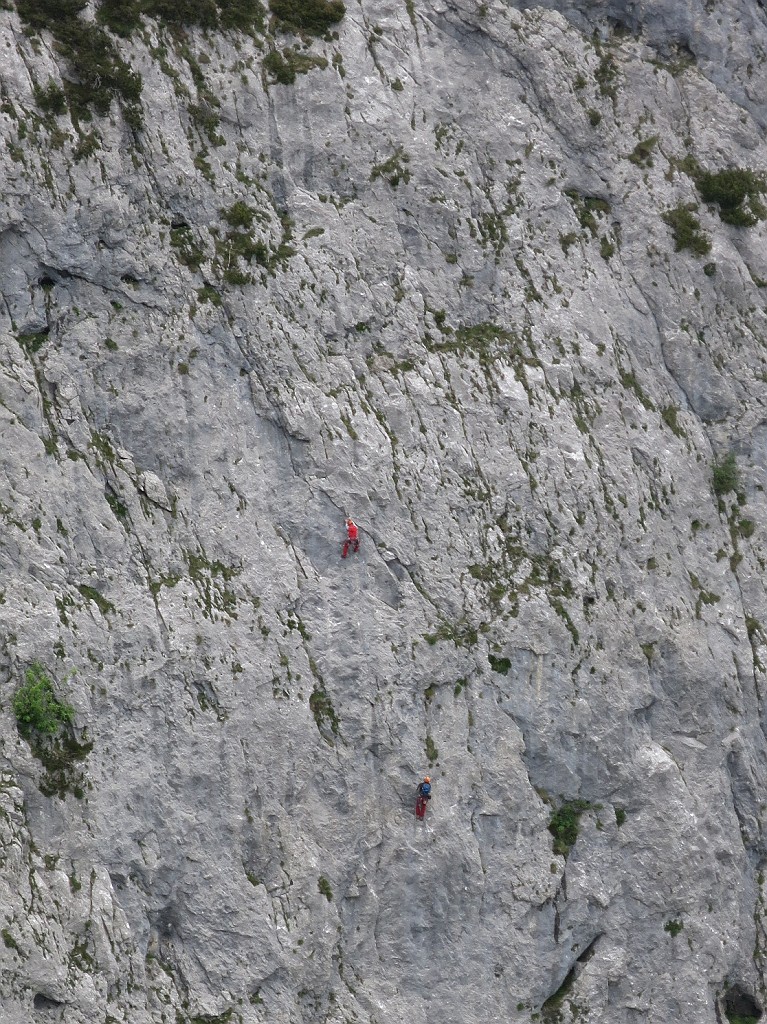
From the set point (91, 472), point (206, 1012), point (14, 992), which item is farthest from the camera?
point (91, 472)


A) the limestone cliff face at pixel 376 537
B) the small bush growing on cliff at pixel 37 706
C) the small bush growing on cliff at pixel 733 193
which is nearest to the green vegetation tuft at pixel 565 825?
the limestone cliff face at pixel 376 537

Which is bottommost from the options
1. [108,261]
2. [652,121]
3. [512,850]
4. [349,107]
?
[512,850]

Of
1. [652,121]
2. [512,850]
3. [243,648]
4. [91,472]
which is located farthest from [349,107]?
[512,850]

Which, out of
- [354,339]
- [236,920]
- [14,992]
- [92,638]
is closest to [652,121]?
[354,339]

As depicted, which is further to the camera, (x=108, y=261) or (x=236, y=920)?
(x=108, y=261)

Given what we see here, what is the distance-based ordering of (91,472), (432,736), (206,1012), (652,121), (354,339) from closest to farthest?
(206,1012), (91,472), (432,736), (354,339), (652,121)

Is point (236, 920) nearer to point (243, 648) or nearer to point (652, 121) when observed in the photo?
point (243, 648)

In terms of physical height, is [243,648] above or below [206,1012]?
above
